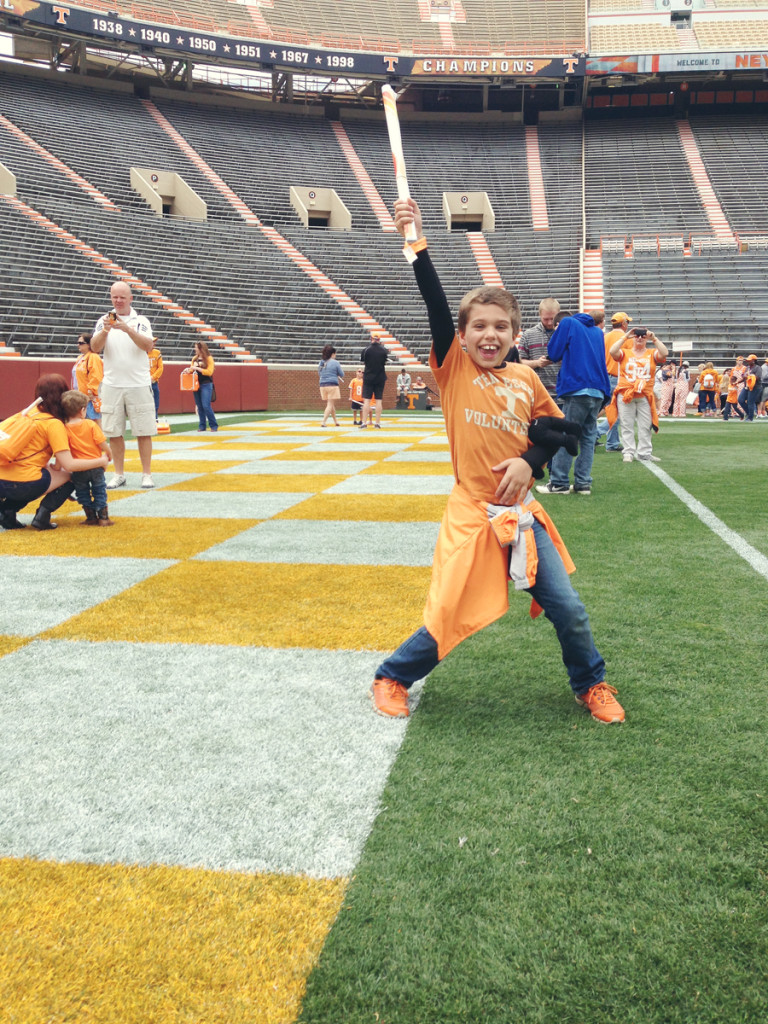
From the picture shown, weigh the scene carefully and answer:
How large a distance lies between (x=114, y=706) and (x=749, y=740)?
7.69 feet

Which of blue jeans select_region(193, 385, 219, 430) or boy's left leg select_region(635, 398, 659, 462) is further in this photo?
blue jeans select_region(193, 385, 219, 430)

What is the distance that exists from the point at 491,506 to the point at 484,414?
1.10 feet

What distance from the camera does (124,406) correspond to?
8578 mm

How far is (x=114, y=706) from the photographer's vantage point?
3.18 metres

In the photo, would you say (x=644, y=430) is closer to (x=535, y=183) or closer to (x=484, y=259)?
(x=484, y=259)

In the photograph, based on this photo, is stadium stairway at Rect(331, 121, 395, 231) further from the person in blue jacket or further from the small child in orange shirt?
the small child in orange shirt

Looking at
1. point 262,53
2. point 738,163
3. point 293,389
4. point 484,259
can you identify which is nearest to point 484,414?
point 293,389

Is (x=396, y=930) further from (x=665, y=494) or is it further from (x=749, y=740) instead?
(x=665, y=494)

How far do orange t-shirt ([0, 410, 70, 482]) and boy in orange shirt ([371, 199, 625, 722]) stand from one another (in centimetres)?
462

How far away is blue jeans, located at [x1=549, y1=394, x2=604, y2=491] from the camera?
839 cm

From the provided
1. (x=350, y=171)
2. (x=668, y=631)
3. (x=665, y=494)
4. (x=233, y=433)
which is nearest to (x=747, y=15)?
(x=350, y=171)

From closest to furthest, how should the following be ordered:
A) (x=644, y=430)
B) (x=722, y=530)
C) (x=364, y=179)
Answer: (x=722, y=530), (x=644, y=430), (x=364, y=179)

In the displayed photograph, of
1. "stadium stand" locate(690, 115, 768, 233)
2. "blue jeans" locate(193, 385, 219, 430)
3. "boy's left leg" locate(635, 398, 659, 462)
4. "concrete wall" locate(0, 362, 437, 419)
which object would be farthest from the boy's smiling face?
"stadium stand" locate(690, 115, 768, 233)

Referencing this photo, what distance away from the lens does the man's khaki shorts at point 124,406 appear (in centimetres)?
850
